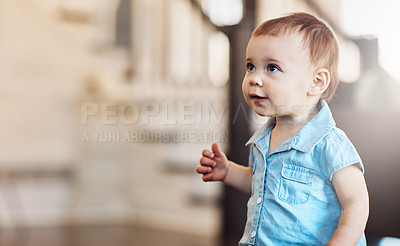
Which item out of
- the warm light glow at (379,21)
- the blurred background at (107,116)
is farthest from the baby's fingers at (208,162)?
the blurred background at (107,116)

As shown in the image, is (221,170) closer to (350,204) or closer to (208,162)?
(208,162)

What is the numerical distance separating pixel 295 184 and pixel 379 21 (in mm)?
400

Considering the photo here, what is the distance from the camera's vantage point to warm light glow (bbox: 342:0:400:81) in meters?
0.99

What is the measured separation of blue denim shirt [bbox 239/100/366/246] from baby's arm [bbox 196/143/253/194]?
0.37ft

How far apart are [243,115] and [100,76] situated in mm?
1874

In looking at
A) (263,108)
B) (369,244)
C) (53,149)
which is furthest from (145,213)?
(263,108)

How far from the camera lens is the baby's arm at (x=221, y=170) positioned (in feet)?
3.21

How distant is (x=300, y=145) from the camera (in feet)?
2.80

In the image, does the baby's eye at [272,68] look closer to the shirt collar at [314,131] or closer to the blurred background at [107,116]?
the shirt collar at [314,131]

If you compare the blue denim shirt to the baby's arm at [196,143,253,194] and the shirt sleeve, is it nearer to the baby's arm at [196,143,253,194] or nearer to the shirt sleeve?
the shirt sleeve

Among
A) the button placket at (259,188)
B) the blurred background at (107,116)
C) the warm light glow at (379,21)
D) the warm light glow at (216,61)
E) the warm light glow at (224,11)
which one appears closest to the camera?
the button placket at (259,188)

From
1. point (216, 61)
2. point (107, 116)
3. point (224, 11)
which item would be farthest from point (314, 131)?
point (107, 116)

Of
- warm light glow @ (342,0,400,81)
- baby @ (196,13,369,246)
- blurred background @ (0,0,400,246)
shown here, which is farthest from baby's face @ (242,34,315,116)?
blurred background @ (0,0,400,246)

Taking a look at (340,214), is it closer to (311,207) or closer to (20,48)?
(311,207)
